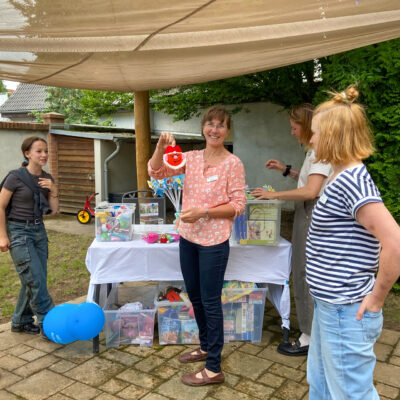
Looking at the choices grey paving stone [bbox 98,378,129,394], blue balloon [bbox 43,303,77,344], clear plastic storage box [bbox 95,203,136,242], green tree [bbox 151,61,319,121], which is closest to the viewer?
grey paving stone [bbox 98,378,129,394]

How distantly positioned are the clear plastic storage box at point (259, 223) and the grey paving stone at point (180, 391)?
1085 mm

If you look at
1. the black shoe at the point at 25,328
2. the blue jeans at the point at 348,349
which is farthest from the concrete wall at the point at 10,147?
the blue jeans at the point at 348,349

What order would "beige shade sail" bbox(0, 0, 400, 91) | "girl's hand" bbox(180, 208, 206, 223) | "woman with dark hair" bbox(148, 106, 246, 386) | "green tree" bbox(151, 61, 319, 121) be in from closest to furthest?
"beige shade sail" bbox(0, 0, 400, 91), "girl's hand" bbox(180, 208, 206, 223), "woman with dark hair" bbox(148, 106, 246, 386), "green tree" bbox(151, 61, 319, 121)

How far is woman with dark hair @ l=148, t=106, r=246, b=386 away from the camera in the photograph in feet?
8.13

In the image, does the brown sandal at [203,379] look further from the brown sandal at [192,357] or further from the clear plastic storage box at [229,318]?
the clear plastic storage box at [229,318]

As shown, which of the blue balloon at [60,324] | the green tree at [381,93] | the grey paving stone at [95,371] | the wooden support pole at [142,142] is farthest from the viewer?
the wooden support pole at [142,142]

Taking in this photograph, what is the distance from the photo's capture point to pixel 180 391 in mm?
2582

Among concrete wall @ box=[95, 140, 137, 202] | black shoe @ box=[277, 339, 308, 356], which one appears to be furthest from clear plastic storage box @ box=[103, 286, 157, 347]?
concrete wall @ box=[95, 140, 137, 202]

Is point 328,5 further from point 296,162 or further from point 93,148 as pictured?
point 93,148

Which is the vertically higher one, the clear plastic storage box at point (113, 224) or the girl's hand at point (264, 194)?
the girl's hand at point (264, 194)

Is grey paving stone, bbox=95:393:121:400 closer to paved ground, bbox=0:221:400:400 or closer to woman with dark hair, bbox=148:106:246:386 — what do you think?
paved ground, bbox=0:221:400:400

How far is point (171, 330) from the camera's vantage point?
316 cm

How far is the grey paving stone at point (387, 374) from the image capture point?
8.73 feet

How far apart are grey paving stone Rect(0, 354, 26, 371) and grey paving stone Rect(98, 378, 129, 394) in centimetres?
72
